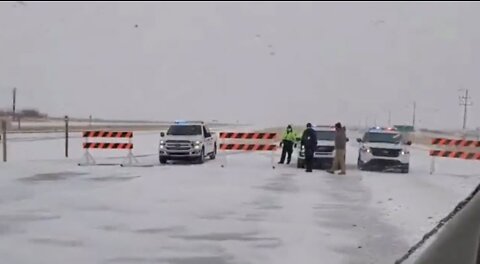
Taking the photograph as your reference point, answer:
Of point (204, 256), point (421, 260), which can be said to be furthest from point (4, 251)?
point (421, 260)

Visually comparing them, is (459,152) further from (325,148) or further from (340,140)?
(340,140)

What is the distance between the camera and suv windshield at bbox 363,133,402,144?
2603 cm

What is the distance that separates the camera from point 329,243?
31.7ft

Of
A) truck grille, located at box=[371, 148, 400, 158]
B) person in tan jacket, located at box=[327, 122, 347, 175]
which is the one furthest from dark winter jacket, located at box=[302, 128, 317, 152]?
truck grille, located at box=[371, 148, 400, 158]

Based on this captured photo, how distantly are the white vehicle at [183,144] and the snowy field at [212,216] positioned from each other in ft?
16.5

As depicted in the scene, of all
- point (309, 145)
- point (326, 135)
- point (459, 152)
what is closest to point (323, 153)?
point (326, 135)

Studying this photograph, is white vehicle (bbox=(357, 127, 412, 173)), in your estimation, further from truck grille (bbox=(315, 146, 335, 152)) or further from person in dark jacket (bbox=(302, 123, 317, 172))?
person in dark jacket (bbox=(302, 123, 317, 172))

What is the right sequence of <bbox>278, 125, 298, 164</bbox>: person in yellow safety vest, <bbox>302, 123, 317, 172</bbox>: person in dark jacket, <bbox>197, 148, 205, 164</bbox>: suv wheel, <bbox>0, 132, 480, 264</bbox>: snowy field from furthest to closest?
<bbox>197, 148, 205, 164</bbox>: suv wheel < <bbox>278, 125, 298, 164</bbox>: person in yellow safety vest < <bbox>302, 123, 317, 172</bbox>: person in dark jacket < <bbox>0, 132, 480, 264</bbox>: snowy field

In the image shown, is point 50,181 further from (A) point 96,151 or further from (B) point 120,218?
(A) point 96,151

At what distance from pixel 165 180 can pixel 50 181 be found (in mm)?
3281

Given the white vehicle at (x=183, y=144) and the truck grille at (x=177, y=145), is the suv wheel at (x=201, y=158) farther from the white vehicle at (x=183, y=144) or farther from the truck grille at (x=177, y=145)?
the truck grille at (x=177, y=145)

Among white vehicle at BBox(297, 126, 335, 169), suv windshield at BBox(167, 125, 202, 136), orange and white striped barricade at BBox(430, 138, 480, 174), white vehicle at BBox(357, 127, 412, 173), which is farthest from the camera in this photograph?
suv windshield at BBox(167, 125, 202, 136)

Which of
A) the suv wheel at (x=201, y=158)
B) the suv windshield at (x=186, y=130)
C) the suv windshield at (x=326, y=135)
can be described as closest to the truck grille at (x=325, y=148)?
the suv windshield at (x=326, y=135)

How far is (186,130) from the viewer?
1107 inches
